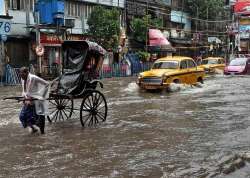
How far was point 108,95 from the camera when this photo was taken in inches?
890

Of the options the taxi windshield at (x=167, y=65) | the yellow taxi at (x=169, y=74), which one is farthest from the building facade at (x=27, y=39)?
the yellow taxi at (x=169, y=74)

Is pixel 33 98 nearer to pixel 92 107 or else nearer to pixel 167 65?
pixel 92 107

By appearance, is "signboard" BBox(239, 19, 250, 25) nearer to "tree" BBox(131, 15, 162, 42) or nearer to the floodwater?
"tree" BBox(131, 15, 162, 42)

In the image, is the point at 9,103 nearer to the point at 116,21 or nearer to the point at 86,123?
the point at 86,123

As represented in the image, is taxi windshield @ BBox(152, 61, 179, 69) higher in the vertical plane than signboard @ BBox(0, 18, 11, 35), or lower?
lower

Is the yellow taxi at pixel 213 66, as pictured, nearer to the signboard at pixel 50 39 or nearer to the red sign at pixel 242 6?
the signboard at pixel 50 39

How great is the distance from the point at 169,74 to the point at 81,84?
1004 centimetres

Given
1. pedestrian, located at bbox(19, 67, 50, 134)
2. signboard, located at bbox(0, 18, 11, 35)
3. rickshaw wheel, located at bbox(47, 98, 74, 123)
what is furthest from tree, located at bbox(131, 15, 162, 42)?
pedestrian, located at bbox(19, 67, 50, 134)

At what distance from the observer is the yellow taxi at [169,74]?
22.9 meters

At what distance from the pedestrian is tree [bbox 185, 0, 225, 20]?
4872cm

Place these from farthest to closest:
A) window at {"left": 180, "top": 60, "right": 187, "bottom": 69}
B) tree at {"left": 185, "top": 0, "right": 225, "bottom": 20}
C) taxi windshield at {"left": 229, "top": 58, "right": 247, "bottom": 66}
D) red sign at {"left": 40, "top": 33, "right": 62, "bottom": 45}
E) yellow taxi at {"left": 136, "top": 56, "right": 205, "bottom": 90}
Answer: tree at {"left": 185, "top": 0, "right": 225, "bottom": 20} → taxi windshield at {"left": 229, "top": 58, "right": 247, "bottom": 66} → red sign at {"left": 40, "top": 33, "right": 62, "bottom": 45} → window at {"left": 180, "top": 60, "right": 187, "bottom": 69} → yellow taxi at {"left": 136, "top": 56, "right": 205, "bottom": 90}

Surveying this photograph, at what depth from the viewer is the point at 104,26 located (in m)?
37.3

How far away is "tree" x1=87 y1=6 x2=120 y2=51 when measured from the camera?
3734 centimetres

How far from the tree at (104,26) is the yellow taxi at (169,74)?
502 inches
